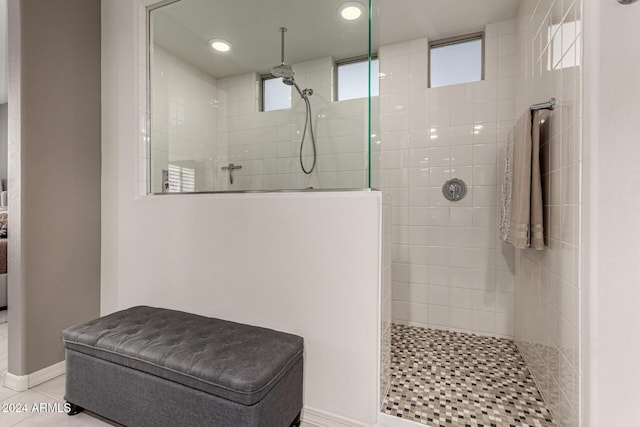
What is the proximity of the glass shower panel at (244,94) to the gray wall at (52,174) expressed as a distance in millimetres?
400

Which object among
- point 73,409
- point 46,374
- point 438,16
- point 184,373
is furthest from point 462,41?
point 46,374

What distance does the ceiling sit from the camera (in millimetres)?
1894

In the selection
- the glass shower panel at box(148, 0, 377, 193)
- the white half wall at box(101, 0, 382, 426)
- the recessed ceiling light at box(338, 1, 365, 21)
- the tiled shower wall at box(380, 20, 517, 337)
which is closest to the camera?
the white half wall at box(101, 0, 382, 426)

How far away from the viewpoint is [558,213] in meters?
1.37

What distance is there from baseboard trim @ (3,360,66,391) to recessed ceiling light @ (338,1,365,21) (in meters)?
2.68

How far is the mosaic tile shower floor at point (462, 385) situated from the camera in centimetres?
150

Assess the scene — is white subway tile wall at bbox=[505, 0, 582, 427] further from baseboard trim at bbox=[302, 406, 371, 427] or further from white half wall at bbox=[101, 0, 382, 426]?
baseboard trim at bbox=[302, 406, 371, 427]

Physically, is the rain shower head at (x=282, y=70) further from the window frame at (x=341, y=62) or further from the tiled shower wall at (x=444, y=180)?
the tiled shower wall at (x=444, y=180)

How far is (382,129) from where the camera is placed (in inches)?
108

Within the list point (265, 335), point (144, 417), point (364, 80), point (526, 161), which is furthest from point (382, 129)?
point (144, 417)

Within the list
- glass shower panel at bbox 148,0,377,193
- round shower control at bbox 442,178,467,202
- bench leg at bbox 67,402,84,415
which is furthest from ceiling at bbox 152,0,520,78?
bench leg at bbox 67,402,84,415

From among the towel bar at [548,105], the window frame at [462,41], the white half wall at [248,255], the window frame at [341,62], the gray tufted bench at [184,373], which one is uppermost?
the window frame at [462,41]

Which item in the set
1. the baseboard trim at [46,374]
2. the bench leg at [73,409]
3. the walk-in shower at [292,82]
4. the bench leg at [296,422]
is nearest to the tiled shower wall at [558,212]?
the bench leg at [296,422]

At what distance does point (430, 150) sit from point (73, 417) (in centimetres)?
282
